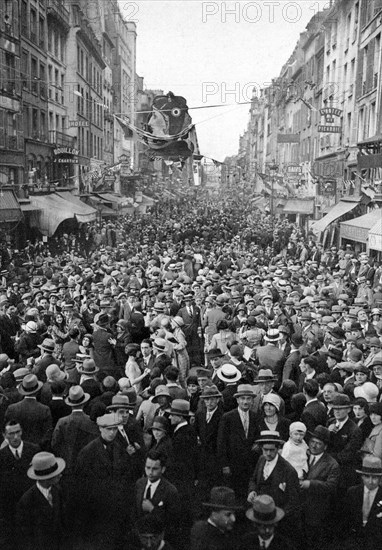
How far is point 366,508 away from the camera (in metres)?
5.32

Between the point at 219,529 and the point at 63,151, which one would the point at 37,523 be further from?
the point at 63,151

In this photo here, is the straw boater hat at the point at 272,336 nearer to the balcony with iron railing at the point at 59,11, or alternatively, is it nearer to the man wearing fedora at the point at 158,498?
the man wearing fedora at the point at 158,498

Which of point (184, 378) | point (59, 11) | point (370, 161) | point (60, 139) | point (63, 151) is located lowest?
point (184, 378)

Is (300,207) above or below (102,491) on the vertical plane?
above

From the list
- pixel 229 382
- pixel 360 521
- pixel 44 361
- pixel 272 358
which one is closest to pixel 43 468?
pixel 360 521

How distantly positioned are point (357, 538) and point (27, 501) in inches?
106

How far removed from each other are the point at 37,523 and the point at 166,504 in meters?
1.00

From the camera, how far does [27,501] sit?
501cm

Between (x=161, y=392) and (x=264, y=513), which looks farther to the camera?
(x=161, y=392)

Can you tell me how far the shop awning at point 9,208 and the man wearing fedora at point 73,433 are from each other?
18.3 m

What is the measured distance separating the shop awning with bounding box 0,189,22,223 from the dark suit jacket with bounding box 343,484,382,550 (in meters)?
20.4

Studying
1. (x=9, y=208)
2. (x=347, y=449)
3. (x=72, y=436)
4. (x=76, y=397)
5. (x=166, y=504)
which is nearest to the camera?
(x=166, y=504)

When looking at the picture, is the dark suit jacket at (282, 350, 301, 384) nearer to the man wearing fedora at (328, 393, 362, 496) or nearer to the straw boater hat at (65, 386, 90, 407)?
the man wearing fedora at (328, 393, 362, 496)

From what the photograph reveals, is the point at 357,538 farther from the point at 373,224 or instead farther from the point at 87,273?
the point at 373,224
